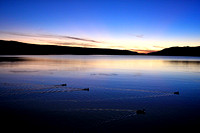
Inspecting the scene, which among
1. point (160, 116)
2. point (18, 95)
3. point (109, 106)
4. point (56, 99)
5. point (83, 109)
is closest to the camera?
point (160, 116)

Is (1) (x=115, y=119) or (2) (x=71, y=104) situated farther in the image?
(2) (x=71, y=104)

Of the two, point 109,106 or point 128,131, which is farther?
point 109,106

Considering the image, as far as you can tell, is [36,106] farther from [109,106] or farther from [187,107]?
[187,107]

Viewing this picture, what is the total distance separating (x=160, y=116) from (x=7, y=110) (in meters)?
11.9

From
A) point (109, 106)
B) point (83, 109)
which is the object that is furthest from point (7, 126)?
point (109, 106)

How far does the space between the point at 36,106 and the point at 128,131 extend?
8.33 meters

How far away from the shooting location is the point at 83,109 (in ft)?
47.1

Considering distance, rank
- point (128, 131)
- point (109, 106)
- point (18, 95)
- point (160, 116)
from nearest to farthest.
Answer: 1. point (128, 131)
2. point (160, 116)
3. point (109, 106)
4. point (18, 95)

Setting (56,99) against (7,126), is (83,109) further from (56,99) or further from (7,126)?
(7,126)

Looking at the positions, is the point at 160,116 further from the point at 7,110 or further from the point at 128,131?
the point at 7,110

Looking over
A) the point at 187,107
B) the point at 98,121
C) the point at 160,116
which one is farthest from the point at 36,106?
the point at 187,107

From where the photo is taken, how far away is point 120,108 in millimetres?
14773

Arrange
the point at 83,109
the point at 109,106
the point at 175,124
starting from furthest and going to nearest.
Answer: the point at 109,106, the point at 83,109, the point at 175,124

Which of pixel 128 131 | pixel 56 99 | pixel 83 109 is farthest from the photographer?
pixel 56 99
